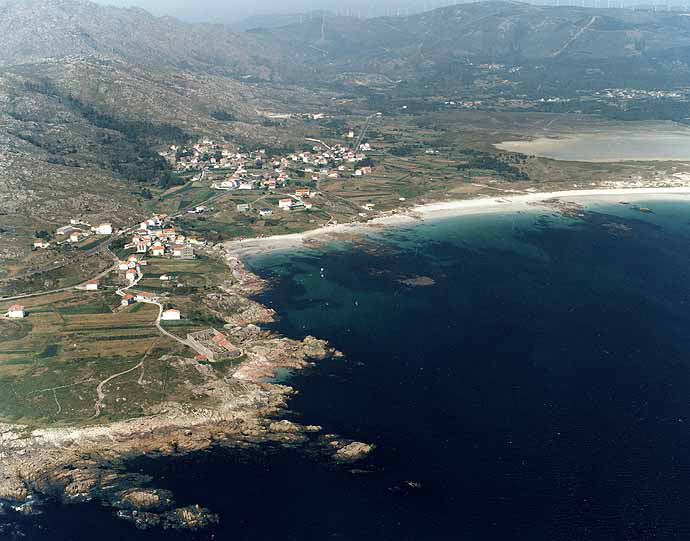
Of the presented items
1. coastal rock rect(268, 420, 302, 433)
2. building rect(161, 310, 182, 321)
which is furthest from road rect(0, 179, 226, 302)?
coastal rock rect(268, 420, 302, 433)

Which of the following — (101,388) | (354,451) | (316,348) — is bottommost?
(101,388)

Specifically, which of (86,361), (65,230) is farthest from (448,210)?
(86,361)

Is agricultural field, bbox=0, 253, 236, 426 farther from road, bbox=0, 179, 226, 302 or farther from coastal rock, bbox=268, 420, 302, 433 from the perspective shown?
coastal rock, bbox=268, 420, 302, 433

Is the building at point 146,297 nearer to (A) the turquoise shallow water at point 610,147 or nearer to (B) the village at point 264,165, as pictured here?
(B) the village at point 264,165

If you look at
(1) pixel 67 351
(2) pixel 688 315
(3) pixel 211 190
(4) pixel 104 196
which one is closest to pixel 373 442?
(1) pixel 67 351

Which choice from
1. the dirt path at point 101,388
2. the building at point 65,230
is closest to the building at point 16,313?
the dirt path at point 101,388

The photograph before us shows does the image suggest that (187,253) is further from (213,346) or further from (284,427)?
(284,427)
